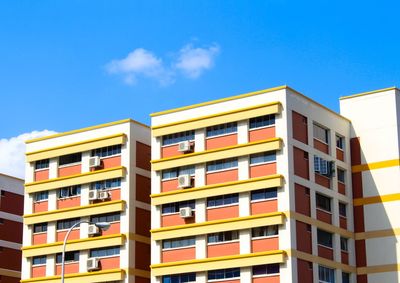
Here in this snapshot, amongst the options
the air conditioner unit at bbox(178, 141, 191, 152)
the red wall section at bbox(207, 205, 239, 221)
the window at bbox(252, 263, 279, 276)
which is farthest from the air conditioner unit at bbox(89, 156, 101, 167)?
the window at bbox(252, 263, 279, 276)

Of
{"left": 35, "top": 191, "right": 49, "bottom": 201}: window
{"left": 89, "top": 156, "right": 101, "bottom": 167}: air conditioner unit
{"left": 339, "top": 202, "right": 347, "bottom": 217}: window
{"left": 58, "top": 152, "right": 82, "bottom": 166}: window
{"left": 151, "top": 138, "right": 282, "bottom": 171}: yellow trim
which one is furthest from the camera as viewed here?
{"left": 35, "top": 191, "right": 49, "bottom": 201}: window

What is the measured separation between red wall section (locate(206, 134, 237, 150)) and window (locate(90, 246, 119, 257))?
8.54 metres

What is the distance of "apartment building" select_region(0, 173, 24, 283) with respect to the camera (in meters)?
68.4

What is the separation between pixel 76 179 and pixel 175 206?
24.4ft

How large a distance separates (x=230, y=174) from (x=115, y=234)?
8.40m

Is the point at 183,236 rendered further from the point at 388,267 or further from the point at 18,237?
the point at 18,237

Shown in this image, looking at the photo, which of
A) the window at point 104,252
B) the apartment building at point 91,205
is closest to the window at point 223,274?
the apartment building at point 91,205

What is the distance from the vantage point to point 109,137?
58.3 metres

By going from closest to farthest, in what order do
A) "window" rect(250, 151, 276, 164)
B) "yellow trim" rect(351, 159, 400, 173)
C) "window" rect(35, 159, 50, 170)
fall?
"window" rect(250, 151, 276, 164) → "yellow trim" rect(351, 159, 400, 173) → "window" rect(35, 159, 50, 170)

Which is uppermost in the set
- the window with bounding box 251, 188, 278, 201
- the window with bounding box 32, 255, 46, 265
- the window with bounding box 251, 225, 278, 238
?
the window with bounding box 251, 188, 278, 201

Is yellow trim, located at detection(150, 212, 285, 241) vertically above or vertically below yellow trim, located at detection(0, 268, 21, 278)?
above

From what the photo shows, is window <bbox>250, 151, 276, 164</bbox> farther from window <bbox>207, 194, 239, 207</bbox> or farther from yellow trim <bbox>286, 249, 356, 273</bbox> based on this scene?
yellow trim <bbox>286, 249, 356, 273</bbox>

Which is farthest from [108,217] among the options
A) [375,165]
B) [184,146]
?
[375,165]

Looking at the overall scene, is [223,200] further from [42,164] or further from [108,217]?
[42,164]
